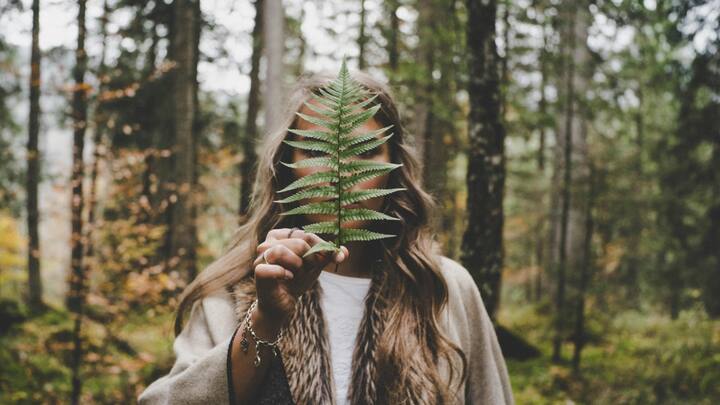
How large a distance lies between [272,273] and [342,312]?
896 millimetres

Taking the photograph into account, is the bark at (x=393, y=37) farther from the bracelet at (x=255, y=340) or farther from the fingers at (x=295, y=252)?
the fingers at (x=295, y=252)

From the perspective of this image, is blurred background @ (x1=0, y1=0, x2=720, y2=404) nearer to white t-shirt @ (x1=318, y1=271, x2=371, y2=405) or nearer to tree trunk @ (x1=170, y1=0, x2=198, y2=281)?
tree trunk @ (x1=170, y1=0, x2=198, y2=281)

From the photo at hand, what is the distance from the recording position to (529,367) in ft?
32.5

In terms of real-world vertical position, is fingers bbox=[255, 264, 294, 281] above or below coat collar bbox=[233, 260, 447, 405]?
above

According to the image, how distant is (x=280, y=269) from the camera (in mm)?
1223

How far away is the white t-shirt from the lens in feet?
6.49

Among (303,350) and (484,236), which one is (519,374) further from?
(303,350)

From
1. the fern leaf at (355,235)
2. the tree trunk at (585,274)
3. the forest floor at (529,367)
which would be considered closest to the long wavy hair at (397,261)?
the fern leaf at (355,235)

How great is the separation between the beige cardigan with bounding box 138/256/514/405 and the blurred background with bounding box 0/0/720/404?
1.18m


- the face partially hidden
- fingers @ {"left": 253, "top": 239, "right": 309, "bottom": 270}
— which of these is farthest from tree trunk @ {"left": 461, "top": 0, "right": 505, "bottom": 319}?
fingers @ {"left": 253, "top": 239, "right": 309, "bottom": 270}

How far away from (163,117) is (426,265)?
1251 cm

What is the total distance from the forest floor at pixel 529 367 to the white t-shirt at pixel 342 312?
4.89 m

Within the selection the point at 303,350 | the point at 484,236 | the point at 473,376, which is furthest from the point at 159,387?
the point at 484,236

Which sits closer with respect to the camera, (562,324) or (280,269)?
(280,269)
